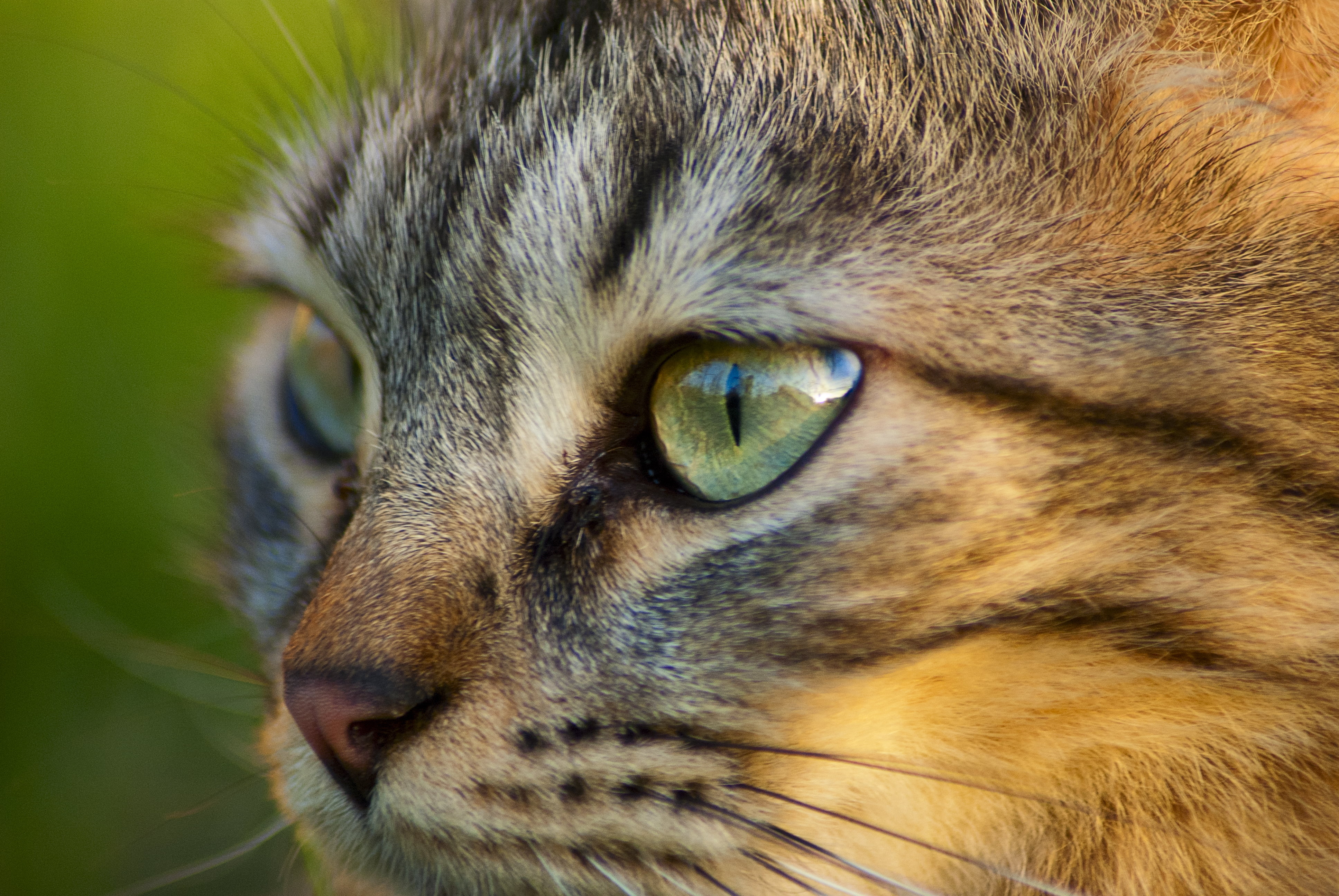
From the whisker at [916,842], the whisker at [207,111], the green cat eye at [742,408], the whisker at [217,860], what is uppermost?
the whisker at [207,111]

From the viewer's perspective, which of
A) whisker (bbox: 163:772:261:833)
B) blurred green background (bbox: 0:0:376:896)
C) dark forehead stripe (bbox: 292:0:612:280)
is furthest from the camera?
blurred green background (bbox: 0:0:376:896)

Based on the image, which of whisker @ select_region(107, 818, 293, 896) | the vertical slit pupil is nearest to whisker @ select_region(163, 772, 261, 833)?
whisker @ select_region(107, 818, 293, 896)

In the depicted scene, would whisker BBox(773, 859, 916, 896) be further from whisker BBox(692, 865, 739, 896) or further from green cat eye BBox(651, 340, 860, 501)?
green cat eye BBox(651, 340, 860, 501)

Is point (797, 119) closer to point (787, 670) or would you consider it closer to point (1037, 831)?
point (787, 670)

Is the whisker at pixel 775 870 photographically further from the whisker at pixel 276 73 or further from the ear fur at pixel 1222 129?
the whisker at pixel 276 73

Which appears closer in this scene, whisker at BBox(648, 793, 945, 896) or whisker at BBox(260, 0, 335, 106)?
whisker at BBox(648, 793, 945, 896)

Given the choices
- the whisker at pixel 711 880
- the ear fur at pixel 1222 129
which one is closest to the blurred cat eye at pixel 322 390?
the whisker at pixel 711 880
